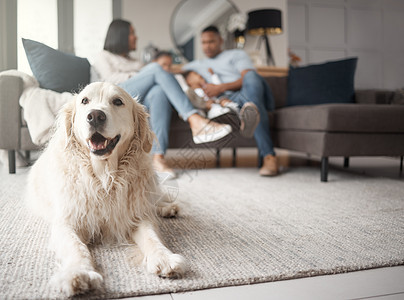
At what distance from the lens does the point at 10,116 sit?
8.66 ft

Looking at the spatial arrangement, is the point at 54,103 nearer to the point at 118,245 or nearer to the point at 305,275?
the point at 118,245

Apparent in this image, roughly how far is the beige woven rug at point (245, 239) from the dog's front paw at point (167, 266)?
21 millimetres

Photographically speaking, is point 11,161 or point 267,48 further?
point 267,48

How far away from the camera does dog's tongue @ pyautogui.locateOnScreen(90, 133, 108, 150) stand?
1253 millimetres

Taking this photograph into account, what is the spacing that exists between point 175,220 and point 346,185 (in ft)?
4.93

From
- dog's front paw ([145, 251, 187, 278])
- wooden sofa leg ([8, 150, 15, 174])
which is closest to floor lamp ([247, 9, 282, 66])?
wooden sofa leg ([8, 150, 15, 174])

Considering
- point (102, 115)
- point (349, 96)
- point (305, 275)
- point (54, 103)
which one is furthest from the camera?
point (349, 96)

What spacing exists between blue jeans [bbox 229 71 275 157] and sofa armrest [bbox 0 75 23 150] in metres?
1.71

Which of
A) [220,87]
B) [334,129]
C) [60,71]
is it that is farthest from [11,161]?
[334,129]

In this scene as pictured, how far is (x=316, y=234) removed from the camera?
1410 millimetres

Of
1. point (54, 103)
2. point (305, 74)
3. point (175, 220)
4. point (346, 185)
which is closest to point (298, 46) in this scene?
point (305, 74)

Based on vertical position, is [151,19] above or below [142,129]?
above

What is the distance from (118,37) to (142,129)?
80.4 inches

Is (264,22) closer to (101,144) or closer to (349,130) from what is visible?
(349,130)
